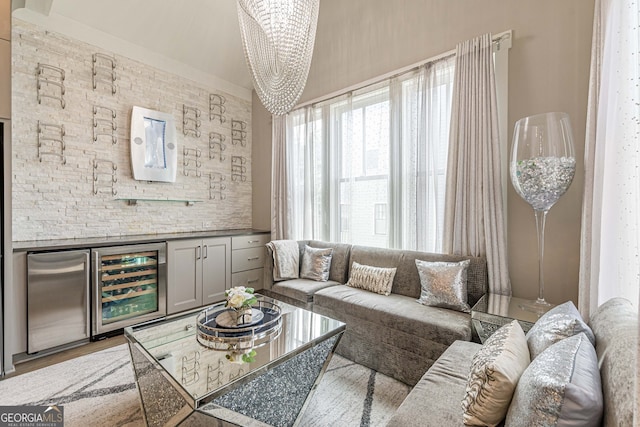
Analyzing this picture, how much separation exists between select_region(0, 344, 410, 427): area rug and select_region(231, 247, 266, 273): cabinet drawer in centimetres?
169

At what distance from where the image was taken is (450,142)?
8.66 feet

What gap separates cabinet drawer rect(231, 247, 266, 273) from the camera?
3.98 meters

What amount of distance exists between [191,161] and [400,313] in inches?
136

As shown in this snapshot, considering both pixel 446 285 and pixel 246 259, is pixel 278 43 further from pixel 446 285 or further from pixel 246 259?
pixel 246 259

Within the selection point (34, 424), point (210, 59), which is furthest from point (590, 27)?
point (34, 424)

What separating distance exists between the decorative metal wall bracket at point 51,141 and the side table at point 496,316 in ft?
13.5

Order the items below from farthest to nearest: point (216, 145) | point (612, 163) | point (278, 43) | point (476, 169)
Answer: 1. point (216, 145)
2. point (476, 169)
3. point (278, 43)
4. point (612, 163)

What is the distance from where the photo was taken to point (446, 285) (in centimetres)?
232

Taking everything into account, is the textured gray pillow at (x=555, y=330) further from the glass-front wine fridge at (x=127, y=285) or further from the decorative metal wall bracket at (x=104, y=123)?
the decorative metal wall bracket at (x=104, y=123)

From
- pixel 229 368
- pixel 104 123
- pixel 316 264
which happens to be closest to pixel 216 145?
pixel 104 123

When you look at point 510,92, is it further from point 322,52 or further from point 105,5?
point 105,5

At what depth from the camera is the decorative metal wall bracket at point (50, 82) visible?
9.67ft

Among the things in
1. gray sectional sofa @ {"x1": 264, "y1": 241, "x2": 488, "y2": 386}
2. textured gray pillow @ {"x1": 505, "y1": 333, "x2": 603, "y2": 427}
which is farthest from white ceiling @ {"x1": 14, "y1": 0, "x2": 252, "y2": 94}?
textured gray pillow @ {"x1": 505, "y1": 333, "x2": 603, "y2": 427}

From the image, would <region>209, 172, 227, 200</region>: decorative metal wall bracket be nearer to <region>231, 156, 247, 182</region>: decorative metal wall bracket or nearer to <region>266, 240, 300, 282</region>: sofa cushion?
<region>231, 156, 247, 182</region>: decorative metal wall bracket
